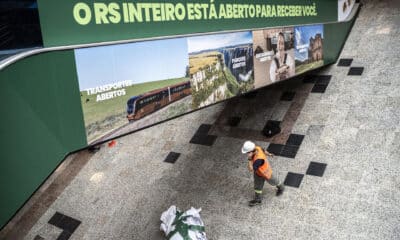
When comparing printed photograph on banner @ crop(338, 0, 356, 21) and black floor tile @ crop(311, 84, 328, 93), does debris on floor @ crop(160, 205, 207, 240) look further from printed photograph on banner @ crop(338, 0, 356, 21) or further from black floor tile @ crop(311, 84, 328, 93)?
printed photograph on banner @ crop(338, 0, 356, 21)

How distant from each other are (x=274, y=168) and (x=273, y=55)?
6.64ft

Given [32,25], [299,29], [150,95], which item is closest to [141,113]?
[150,95]

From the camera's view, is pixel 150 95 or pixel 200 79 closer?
pixel 150 95

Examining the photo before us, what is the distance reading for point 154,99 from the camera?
430 cm

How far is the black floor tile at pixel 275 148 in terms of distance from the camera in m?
7.05

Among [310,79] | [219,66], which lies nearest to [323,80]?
[310,79]

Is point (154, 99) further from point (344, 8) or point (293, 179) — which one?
point (344, 8)

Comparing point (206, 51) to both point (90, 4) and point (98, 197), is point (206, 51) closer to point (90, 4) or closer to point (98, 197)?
point (90, 4)

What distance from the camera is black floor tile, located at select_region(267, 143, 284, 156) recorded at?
277 inches

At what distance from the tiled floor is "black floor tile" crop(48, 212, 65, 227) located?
2.6 inches

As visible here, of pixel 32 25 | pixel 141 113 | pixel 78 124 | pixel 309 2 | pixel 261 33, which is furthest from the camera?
pixel 309 2

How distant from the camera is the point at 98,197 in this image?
7133 mm

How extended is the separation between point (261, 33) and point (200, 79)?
64.1 inches

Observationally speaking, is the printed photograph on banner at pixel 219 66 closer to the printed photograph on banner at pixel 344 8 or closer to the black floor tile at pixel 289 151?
the black floor tile at pixel 289 151
